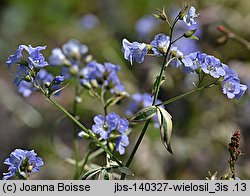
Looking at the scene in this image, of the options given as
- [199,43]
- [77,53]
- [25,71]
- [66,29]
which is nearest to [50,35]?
[66,29]

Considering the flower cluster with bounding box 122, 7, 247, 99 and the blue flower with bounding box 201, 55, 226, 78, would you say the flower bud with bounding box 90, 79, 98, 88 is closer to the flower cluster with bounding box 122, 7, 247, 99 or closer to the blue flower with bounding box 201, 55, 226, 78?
the flower cluster with bounding box 122, 7, 247, 99

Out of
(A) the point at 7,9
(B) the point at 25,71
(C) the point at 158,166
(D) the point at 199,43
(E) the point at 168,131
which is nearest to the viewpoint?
(E) the point at 168,131

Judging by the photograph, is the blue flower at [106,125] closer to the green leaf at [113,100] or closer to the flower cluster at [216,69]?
the green leaf at [113,100]

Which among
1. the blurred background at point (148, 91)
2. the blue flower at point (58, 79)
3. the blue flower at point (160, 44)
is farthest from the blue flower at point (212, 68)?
the blurred background at point (148, 91)

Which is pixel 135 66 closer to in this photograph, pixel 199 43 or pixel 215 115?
pixel 199 43

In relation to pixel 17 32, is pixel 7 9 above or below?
above

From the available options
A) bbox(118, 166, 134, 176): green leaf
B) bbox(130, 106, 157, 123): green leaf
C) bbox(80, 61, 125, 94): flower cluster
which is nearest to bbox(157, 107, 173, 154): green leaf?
bbox(130, 106, 157, 123): green leaf
